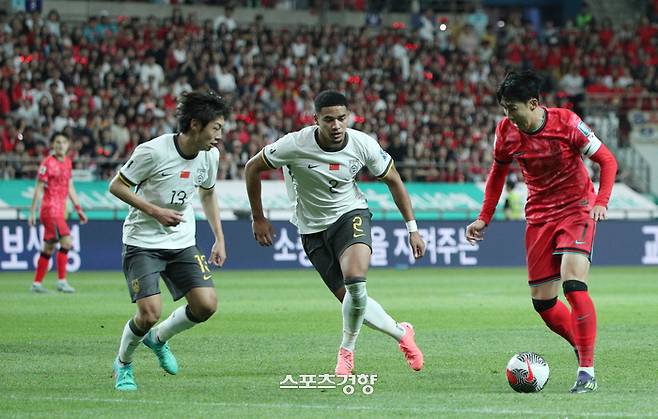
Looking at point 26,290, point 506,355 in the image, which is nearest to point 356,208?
point 506,355

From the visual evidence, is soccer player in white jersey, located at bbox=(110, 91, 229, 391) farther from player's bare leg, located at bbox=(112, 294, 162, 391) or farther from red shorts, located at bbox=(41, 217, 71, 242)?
red shorts, located at bbox=(41, 217, 71, 242)

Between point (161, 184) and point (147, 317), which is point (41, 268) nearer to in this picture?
point (161, 184)

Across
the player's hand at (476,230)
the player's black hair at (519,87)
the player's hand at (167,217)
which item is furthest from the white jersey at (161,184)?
the player's black hair at (519,87)

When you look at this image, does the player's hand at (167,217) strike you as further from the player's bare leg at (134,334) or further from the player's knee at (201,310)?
the player's knee at (201,310)

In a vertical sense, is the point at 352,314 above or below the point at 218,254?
below

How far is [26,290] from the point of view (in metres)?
20.3

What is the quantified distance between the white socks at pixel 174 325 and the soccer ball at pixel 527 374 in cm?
239

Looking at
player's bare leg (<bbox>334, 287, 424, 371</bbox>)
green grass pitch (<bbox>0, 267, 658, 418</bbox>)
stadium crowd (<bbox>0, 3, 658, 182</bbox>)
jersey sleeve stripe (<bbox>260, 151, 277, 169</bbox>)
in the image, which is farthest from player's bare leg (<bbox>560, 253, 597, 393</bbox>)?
stadium crowd (<bbox>0, 3, 658, 182</bbox>)

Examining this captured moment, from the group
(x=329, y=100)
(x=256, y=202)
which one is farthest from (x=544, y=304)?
(x=256, y=202)

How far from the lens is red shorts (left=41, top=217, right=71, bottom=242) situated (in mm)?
20000

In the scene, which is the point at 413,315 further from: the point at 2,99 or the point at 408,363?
the point at 2,99

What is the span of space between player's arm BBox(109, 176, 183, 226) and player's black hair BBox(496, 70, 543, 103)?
2.42m

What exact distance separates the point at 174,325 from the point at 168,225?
953mm

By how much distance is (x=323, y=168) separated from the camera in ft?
32.4
